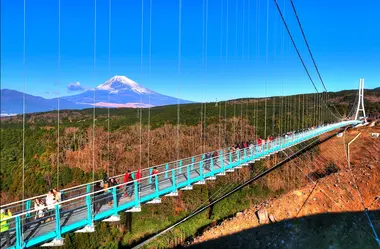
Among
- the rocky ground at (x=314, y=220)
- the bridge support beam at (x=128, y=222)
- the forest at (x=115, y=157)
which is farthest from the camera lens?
the bridge support beam at (x=128, y=222)

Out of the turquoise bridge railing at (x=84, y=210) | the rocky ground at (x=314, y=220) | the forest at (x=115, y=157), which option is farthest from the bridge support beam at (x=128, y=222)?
the turquoise bridge railing at (x=84, y=210)

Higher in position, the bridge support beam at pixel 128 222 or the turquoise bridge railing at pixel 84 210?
the turquoise bridge railing at pixel 84 210

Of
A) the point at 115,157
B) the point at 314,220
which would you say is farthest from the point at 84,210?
the point at 115,157

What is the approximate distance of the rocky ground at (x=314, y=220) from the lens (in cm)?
2147

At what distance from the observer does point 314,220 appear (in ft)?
77.2

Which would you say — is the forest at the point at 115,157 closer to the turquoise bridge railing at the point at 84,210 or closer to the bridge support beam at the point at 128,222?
the bridge support beam at the point at 128,222

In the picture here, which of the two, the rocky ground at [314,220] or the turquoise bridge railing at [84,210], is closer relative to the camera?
the turquoise bridge railing at [84,210]

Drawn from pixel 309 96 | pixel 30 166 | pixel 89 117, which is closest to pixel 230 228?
pixel 30 166

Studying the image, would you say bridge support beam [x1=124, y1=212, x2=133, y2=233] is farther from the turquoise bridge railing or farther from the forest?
the turquoise bridge railing

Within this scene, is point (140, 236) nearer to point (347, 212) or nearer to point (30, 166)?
point (30, 166)

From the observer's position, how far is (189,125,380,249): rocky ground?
21.5 metres

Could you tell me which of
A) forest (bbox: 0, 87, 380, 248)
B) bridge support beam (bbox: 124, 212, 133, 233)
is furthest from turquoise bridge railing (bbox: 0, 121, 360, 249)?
bridge support beam (bbox: 124, 212, 133, 233)

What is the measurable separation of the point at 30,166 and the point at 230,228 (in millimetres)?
15273

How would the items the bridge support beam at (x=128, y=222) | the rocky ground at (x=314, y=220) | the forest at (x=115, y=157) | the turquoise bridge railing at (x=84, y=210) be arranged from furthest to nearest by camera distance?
the bridge support beam at (x=128, y=222) → the forest at (x=115, y=157) → the rocky ground at (x=314, y=220) → the turquoise bridge railing at (x=84, y=210)
